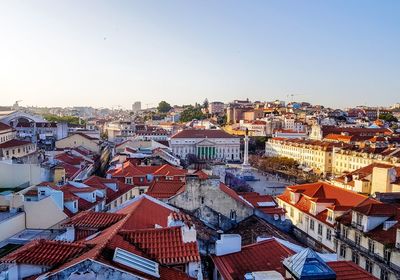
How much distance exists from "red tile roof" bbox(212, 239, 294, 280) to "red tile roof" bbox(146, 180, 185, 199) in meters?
8.75

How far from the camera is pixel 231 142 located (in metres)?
130

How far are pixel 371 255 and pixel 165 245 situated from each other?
18.2 metres

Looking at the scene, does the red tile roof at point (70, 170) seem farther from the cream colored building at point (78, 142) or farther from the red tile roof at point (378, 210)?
the red tile roof at point (378, 210)

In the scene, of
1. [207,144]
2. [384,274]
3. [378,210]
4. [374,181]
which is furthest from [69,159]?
[207,144]

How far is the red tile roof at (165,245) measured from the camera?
11.3 metres

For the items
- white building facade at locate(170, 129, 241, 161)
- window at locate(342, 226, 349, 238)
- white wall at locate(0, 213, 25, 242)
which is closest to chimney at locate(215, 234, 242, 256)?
white wall at locate(0, 213, 25, 242)

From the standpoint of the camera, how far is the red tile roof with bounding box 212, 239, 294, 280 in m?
13.5

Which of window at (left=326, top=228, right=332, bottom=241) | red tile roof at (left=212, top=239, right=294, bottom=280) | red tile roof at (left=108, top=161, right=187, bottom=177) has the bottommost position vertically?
window at (left=326, top=228, right=332, bottom=241)

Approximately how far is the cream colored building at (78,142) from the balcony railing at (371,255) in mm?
50288

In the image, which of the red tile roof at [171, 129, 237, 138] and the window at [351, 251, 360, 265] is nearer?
the window at [351, 251, 360, 265]

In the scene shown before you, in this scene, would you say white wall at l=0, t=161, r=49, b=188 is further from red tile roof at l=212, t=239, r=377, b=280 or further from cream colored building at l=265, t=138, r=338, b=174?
cream colored building at l=265, t=138, r=338, b=174

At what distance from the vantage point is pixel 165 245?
11914 mm

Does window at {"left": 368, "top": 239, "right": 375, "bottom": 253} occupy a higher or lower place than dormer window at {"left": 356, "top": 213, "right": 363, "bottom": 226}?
lower

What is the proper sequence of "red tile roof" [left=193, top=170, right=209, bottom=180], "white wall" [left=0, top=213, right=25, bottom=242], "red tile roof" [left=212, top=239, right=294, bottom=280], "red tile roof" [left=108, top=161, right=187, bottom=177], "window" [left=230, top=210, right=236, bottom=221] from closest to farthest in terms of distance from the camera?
"red tile roof" [left=212, top=239, right=294, bottom=280], "white wall" [left=0, top=213, right=25, bottom=242], "red tile roof" [left=193, top=170, right=209, bottom=180], "window" [left=230, top=210, right=236, bottom=221], "red tile roof" [left=108, top=161, right=187, bottom=177]
